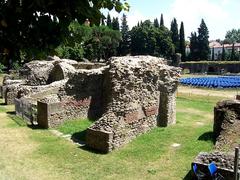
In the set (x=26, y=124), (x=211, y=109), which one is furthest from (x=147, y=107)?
(x=211, y=109)

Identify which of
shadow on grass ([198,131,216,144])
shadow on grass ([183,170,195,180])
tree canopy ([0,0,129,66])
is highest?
tree canopy ([0,0,129,66])

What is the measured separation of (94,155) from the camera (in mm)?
13031

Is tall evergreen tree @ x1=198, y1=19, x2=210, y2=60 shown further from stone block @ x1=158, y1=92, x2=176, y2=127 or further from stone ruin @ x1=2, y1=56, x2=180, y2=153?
stone block @ x1=158, y1=92, x2=176, y2=127

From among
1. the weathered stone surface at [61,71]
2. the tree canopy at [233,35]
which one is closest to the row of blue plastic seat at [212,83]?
the weathered stone surface at [61,71]

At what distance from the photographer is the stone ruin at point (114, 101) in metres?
13.8

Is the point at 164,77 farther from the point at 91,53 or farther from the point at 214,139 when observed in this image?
the point at 91,53

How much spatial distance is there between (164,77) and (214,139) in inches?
151

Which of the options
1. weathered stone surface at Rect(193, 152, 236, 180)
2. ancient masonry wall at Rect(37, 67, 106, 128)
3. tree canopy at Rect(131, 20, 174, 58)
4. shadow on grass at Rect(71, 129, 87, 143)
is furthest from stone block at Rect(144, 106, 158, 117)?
tree canopy at Rect(131, 20, 174, 58)

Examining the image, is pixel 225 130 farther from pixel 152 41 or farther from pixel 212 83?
pixel 152 41

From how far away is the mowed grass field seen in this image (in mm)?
11492

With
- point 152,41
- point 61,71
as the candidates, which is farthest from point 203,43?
point 61,71

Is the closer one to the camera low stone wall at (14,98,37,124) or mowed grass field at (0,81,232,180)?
mowed grass field at (0,81,232,180)

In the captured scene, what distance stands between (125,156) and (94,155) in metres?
1.07

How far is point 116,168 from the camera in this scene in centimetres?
1188
